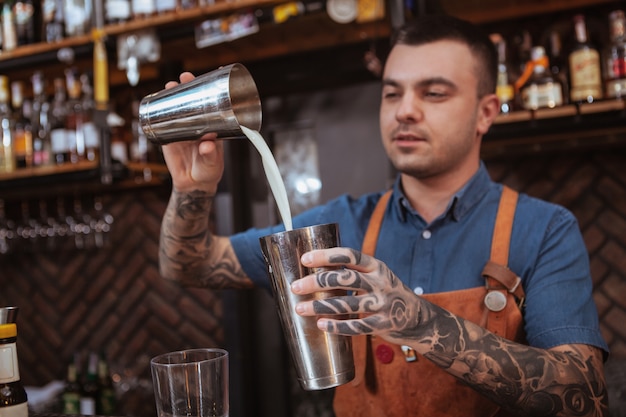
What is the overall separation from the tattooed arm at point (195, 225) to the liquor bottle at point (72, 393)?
1.42 meters

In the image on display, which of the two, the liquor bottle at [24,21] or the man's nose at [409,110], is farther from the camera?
the liquor bottle at [24,21]

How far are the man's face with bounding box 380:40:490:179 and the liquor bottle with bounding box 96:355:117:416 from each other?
1.90m

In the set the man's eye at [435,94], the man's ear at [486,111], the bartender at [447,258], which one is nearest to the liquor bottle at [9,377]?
the bartender at [447,258]

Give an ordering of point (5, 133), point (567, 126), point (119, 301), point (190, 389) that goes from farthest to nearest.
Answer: point (119, 301) < point (5, 133) < point (567, 126) < point (190, 389)

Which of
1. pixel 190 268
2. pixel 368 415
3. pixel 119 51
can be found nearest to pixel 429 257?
pixel 368 415

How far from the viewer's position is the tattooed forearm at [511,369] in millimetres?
1101

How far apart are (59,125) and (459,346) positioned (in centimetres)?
236

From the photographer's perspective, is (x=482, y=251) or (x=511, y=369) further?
(x=482, y=251)

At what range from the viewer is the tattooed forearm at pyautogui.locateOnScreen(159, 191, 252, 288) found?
4.96ft

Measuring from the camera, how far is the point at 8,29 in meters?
2.79

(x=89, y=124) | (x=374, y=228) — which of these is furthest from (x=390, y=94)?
(x=89, y=124)

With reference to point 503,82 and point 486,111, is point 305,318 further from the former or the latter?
point 503,82

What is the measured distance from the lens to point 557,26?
7.48 feet

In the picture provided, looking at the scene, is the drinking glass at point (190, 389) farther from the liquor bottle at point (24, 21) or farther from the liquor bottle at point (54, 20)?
the liquor bottle at point (24, 21)
